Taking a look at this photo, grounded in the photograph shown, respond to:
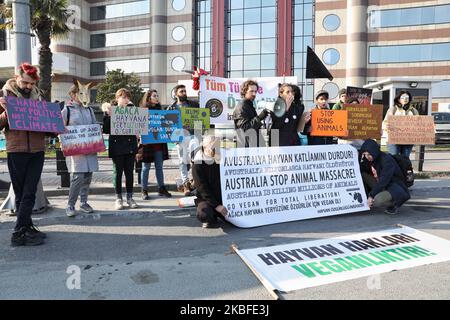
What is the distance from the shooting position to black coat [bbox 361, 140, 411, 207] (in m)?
5.97

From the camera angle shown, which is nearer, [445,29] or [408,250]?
[408,250]

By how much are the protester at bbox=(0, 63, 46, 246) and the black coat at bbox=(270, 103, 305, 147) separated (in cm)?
348

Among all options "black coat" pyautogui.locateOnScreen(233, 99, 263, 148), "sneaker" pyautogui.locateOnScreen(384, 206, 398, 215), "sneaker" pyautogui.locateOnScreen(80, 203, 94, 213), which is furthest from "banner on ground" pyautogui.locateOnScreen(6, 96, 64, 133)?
"sneaker" pyautogui.locateOnScreen(384, 206, 398, 215)

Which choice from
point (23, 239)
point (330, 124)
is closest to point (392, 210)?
point (330, 124)

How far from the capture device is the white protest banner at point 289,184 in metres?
5.40

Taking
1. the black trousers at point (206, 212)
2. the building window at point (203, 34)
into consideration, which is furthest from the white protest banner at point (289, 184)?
the building window at point (203, 34)

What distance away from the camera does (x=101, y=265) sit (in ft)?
13.1

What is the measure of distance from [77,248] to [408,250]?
373 cm

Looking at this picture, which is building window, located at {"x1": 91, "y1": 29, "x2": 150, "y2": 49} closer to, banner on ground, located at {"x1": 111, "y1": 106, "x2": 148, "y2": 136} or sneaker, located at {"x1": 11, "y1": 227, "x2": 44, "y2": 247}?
banner on ground, located at {"x1": 111, "y1": 106, "x2": 148, "y2": 136}

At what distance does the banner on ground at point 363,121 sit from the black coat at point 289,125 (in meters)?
1.28
